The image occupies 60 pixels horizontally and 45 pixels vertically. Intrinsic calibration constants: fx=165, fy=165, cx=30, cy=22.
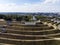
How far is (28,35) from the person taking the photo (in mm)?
11094

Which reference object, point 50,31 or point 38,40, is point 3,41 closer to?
point 38,40

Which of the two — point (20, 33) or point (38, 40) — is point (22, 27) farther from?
point (38, 40)

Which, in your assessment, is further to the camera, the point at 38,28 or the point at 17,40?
the point at 38,28

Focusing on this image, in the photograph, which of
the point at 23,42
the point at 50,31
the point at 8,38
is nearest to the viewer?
the point at 23,42

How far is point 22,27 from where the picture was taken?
41.0 feet

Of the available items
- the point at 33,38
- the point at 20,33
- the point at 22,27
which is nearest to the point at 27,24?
the point at 22,27

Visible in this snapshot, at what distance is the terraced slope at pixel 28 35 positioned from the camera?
10242mm

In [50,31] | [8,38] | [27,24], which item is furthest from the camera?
[27,24]

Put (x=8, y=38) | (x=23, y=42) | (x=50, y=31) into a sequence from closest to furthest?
(x=23, y=42) < (x=8, y=38) < (x=50, y=31)

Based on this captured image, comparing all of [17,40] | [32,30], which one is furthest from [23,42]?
[32,30]

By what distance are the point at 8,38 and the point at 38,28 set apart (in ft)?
8.25

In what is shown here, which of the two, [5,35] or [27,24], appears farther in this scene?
[27,24]

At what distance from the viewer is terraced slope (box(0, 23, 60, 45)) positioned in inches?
403

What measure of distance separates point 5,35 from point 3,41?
86 cm
